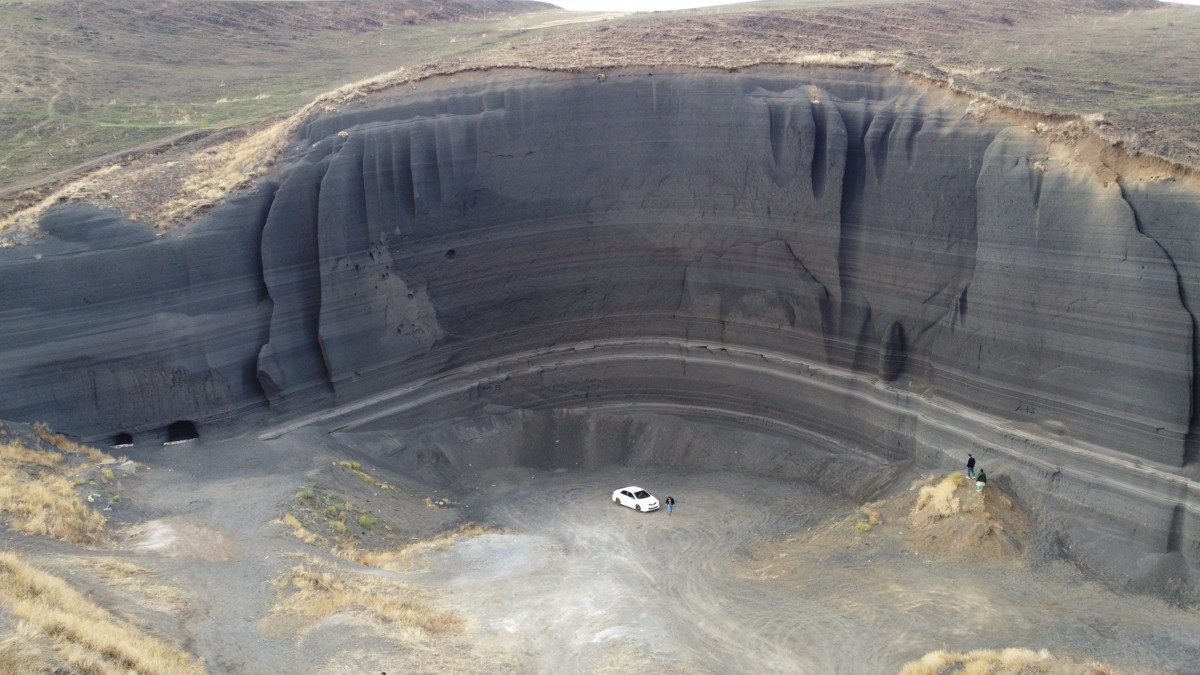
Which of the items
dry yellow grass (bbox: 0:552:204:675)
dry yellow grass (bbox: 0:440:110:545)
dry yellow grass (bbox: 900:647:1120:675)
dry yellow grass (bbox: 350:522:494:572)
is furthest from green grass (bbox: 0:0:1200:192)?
dry yellow grass (bbox: 0:552:204:675)

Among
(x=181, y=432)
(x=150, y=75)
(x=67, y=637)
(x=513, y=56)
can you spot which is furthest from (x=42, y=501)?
(x=150, y=75)

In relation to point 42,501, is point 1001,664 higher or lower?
lower

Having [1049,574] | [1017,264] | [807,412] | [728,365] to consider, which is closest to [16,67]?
[728,365]

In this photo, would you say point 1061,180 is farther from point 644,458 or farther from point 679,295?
point 644,458

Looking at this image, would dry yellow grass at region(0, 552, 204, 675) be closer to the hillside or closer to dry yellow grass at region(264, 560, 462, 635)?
dry yellow grass at region(264, 560, 462, 635)

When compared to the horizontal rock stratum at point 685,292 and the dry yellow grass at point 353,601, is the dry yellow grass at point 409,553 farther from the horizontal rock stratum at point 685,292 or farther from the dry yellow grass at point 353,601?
the horizontal rock stratum at point 685,292

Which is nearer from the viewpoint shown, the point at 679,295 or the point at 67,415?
the point at 67,415

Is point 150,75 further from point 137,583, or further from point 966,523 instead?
point 966,523
